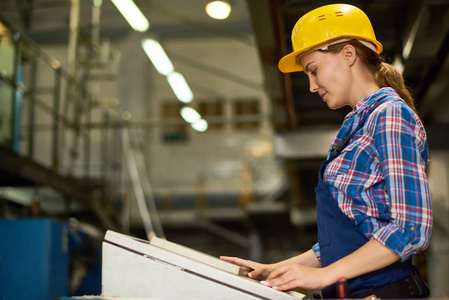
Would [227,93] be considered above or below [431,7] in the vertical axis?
above

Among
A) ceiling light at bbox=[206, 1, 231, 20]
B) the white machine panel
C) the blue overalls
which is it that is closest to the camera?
the white machine panel

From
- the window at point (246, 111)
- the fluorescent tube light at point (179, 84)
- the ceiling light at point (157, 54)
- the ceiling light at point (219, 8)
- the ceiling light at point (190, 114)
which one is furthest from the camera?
the window at point (246, 111)

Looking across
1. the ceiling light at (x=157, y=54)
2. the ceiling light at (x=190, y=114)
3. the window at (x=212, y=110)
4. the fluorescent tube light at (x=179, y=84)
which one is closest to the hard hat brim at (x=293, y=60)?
the ceiling light at (x=157, y=54)

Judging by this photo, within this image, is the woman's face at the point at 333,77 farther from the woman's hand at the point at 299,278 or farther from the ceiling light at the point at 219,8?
the ceiling light at the point at 219,8

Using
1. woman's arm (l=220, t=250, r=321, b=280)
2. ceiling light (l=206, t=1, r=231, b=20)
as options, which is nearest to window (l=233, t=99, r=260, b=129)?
ceiling light (l=206, t=1, r=231, b=20)

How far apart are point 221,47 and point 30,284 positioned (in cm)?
1120

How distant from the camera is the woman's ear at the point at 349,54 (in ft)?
5.31

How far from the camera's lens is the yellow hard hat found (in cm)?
163

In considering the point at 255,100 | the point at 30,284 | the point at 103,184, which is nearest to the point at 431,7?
the point at 30,284

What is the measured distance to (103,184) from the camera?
8797 millimetres

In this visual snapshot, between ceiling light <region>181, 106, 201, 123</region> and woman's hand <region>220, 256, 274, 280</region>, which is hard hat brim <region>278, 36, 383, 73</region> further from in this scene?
ceiling light <region>181, 106, 201, 123</region>

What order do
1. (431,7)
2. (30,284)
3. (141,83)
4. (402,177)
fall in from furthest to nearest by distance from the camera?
(141,83) < (30,284) < (431,7) < (402,177)

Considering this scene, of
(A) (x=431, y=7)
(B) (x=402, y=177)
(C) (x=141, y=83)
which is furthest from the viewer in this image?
(C) (x=141, y=83)

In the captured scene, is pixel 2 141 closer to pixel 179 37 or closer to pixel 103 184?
pixel 103 184
